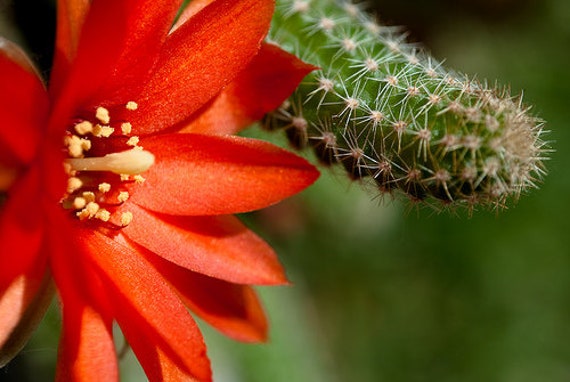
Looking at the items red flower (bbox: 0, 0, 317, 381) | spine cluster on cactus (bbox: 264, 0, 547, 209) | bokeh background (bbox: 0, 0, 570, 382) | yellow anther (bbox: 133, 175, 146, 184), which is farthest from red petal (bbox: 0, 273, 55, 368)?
bokeh background (bbox: 0, 0, 570, 382)

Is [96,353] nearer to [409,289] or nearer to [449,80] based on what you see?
[449,80]

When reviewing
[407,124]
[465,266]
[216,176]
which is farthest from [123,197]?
[465,266]

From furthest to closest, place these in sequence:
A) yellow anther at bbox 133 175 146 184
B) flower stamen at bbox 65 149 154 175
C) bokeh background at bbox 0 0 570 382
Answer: bokeh background at bbox 0 0 570 382 → yellow anther at bbox 133 175 146 184 → flower stamen at bbox 65 149 154 175

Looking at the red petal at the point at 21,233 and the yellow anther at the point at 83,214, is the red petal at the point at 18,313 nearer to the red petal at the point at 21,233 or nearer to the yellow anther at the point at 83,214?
the red petal at the point at 21,233

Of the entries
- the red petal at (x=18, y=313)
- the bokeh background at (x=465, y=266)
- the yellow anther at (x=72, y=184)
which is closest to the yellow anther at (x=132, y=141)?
the yellow anther at (x=72, y=184)

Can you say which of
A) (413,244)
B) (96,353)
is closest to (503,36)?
(413,244)

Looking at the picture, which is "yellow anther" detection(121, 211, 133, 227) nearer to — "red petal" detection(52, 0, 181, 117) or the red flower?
the red flower
